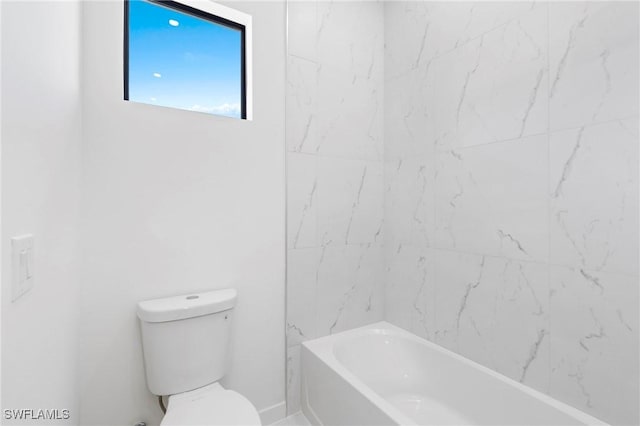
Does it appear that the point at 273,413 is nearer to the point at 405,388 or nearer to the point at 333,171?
the point at 405,388

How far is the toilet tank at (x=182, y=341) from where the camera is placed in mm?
1346

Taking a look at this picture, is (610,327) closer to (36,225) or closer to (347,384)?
(347,384)

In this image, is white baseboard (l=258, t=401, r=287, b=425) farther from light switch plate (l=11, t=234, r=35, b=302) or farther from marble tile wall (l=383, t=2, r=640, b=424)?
light switch plate (l=11, t=234, r=35, b=302)

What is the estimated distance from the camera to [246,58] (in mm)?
Answer: 1810

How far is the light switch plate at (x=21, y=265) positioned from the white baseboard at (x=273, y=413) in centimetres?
151

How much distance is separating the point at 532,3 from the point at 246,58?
143 cm

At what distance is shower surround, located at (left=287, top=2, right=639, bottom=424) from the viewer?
1.19m

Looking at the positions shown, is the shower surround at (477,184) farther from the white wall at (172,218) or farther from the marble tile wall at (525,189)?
the white wall at (172,218)

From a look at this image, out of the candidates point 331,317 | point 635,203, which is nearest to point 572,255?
point 635,203

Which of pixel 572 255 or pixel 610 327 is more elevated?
pixel 572 255

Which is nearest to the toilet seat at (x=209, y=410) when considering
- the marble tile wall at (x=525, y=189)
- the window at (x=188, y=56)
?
the marble tile wall at (x=525, y=189)

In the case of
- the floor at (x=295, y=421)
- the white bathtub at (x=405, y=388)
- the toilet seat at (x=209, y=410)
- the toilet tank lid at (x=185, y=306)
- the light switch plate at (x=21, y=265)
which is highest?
the light switch plate at (x=21, y=265)

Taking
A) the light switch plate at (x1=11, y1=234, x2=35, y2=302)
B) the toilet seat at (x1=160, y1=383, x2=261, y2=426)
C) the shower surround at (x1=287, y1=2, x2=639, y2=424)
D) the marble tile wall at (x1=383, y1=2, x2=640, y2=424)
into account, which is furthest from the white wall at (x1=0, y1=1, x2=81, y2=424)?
the marble tile wall at (x1=383, y1=2, x2=640, y2=424)

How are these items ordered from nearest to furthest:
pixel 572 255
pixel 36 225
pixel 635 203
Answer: pixel 36 225, pixel 635 203, pixel 572 255
